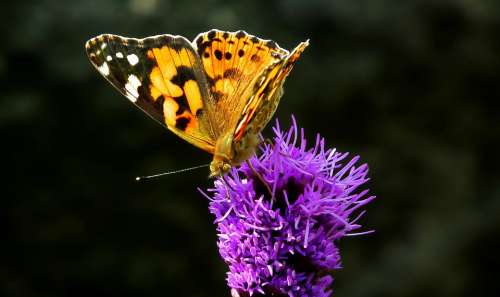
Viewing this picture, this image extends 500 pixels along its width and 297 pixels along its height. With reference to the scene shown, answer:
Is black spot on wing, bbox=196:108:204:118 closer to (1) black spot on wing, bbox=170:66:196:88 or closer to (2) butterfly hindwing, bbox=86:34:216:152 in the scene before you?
(2) butterfly hindwing, bbox=86:34:216:152

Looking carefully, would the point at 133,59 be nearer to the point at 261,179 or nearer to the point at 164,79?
the point at 164,79

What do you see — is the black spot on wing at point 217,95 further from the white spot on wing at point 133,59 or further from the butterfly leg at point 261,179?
the butterfly leg at point 261,179

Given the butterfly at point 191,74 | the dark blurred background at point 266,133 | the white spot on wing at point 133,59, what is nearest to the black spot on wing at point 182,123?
the butterfly at point 191,74

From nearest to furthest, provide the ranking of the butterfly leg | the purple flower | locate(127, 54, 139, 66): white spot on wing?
1. the purple flower
2. the butterfly leg
3. locate(127, 54, 139, 66): white spot on wing

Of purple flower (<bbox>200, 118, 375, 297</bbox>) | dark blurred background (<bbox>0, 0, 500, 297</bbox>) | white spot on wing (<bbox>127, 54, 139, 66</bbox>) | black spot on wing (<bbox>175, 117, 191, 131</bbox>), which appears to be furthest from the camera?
dark blurred background (<bbox>0, 0, 500, 297</bbox>)

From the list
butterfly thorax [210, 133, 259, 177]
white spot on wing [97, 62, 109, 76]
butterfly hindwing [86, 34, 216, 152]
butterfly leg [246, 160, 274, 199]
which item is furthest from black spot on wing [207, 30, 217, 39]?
butterfly leg [246, 160, 274, 199]

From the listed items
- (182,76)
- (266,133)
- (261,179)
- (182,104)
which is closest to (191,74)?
A: (182,76)

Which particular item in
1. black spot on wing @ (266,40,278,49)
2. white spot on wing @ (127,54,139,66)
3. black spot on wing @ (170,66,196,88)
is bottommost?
white spot on wing @ (127,54,139,66)
